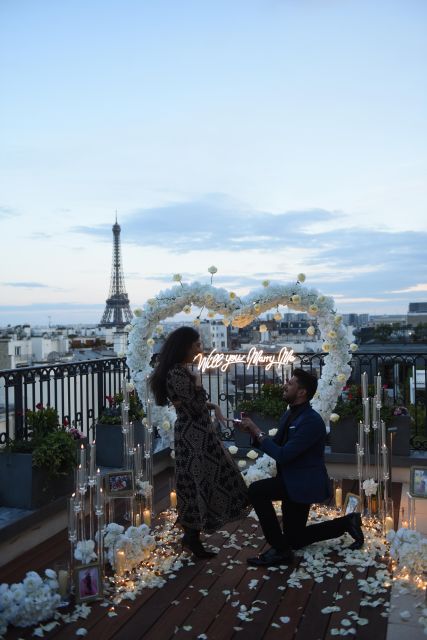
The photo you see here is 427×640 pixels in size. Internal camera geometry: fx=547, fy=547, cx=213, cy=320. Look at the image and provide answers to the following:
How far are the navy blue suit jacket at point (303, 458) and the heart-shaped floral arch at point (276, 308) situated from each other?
243cm

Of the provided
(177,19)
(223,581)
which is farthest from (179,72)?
(223,581)

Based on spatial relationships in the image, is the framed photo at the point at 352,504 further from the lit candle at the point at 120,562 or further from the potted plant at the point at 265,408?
the lit candle at the point at 120,562


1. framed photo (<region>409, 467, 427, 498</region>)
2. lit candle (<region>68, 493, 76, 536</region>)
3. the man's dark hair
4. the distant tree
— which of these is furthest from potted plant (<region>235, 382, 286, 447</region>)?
the distant tree

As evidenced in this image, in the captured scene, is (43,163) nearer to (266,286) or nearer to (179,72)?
(179,72)

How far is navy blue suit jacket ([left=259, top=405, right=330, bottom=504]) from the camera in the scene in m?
4.14

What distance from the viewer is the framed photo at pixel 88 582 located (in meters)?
3.58

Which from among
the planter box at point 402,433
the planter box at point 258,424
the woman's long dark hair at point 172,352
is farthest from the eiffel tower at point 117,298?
the woman's long dark hair at point 172,352

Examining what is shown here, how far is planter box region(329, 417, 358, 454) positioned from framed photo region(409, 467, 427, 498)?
8.32 ft

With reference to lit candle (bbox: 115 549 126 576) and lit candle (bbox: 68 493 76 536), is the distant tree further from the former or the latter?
lit candle (bbox: 68 493 76 536)

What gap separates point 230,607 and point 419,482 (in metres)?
1.73

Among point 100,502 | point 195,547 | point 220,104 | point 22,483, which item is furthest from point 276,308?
point 220,104

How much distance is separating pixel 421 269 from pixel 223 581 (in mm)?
31133

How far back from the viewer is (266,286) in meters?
6.79

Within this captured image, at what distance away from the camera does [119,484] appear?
4809mm
